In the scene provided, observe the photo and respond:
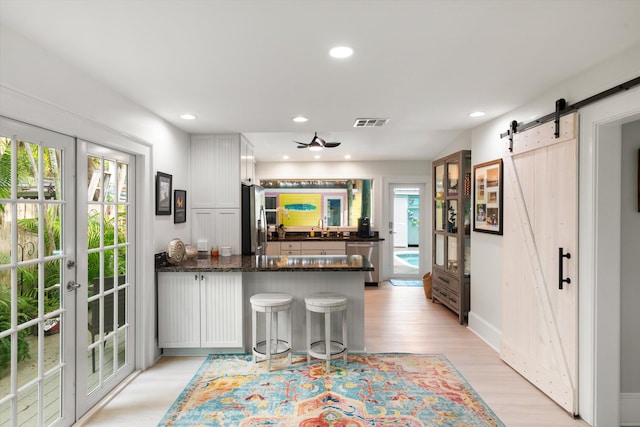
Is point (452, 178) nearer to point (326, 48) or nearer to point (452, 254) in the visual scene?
point (452, 254)

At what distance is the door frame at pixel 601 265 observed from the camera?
2346 mm

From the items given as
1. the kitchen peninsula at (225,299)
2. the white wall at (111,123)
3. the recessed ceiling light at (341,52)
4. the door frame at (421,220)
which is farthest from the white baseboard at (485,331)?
the white wall at (111,123)

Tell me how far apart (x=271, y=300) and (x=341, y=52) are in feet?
7.11

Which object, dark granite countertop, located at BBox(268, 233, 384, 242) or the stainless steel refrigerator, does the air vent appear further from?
dark granite countertop, located at BBox(268, 233, 384, 242)

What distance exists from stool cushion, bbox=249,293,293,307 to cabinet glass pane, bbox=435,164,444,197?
296 centimetres

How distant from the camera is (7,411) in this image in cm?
191

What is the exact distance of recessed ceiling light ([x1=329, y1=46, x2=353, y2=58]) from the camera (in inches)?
80.8

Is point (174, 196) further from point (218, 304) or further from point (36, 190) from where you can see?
point (36, 190)

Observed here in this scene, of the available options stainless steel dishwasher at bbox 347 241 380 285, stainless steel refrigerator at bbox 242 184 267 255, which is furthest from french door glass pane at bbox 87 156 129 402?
stainless steel dishwasher at bbox 347 241 380 285

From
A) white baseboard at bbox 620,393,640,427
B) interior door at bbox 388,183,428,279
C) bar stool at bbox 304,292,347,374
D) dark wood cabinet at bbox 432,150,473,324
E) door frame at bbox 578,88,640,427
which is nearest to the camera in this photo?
door frame at bbox 578,88,640,427

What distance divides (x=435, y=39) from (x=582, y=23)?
2.29 feet

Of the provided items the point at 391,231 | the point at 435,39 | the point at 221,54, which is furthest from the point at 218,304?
the point at 391,231

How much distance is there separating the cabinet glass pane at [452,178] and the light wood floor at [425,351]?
168 centimetres

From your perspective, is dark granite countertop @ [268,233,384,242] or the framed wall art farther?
dark granite countertop @ [268,233,384,242]
